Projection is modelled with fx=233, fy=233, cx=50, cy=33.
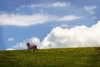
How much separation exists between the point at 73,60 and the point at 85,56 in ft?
17.4

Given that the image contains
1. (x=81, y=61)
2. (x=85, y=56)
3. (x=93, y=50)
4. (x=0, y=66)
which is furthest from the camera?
(x=93, y=50)

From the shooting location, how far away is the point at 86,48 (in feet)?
180

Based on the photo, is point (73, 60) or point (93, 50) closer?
point (73, 60)

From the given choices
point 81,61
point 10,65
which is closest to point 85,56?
point 81,61

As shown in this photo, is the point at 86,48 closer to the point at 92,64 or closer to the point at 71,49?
the point at 71,49

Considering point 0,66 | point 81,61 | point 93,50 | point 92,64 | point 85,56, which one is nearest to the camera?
point 0,66

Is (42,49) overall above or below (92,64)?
above

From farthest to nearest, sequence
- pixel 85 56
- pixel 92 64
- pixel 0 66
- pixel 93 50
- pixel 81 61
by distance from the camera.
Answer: pixel 93 50 → pixel 85 56 → pixel 81 61 → pixel 92 64 → pixel 0 66

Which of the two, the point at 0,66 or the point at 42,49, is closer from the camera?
the point at 0,66

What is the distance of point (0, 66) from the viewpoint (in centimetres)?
3575

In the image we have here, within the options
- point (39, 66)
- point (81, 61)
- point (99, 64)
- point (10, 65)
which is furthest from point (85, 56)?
point (10, 65)

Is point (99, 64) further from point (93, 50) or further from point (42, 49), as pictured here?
point (42, 49)

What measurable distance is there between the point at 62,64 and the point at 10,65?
8322 millimetres

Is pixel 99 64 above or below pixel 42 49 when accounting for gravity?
below
